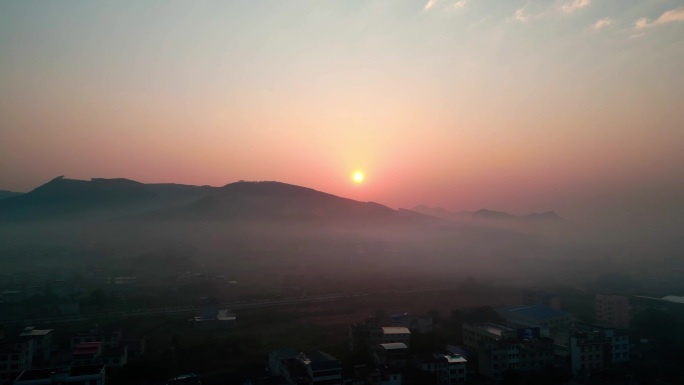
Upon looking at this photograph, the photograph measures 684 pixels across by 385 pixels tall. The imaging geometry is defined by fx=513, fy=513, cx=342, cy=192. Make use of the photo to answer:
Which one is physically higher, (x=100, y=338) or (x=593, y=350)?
(x=593, y=350)

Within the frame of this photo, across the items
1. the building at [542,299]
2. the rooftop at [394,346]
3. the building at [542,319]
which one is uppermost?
the building at [542,299]

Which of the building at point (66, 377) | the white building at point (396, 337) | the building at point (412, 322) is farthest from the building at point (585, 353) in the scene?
the building at point (66, 377)

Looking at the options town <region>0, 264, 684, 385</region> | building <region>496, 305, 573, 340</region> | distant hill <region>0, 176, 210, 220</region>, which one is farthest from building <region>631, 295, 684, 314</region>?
distant hill <region>0, 176, 210, 220</region>

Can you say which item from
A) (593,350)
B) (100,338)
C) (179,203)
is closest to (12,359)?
(100,338)

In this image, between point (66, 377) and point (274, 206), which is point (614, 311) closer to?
point (66, 377)

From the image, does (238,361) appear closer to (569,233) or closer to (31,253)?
(31,253)

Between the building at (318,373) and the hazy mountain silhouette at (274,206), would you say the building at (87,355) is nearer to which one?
the building at (318,373)
